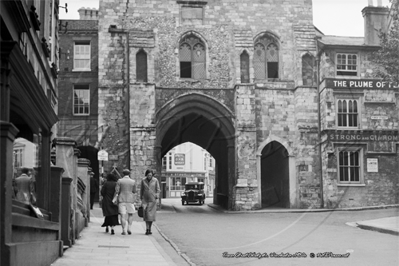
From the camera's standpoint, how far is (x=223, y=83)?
2961 centimetres

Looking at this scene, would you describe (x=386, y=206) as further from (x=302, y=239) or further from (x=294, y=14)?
(x=302, y=239)

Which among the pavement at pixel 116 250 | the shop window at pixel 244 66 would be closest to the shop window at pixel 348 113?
the shop window at pixel 244 66

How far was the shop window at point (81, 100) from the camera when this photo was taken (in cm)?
3169

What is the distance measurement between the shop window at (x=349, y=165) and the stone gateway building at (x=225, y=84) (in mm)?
1019

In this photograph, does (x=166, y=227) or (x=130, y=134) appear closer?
(x=166, y=227)

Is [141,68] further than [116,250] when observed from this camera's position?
Yes

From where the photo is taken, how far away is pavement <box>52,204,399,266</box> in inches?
385

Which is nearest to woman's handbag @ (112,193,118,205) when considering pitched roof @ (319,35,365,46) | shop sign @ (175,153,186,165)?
pitched roof @ (319,35,365,46)

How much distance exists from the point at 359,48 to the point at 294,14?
3.50 m

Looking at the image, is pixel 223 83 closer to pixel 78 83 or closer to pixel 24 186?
pixel 78 83

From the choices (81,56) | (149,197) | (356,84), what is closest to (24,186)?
(149,197)

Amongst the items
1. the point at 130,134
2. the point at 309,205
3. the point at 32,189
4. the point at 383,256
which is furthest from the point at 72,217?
the point at 309,205

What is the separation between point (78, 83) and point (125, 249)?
2081cm

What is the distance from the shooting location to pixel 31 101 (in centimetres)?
779
